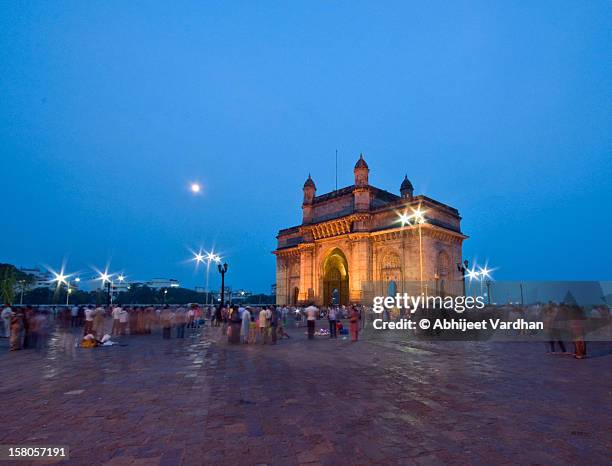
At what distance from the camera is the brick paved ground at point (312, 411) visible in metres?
4.46

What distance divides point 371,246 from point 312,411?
3666 centimetres

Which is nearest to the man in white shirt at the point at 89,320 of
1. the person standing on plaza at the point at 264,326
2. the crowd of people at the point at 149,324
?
the crowd of people at the point at 149,324

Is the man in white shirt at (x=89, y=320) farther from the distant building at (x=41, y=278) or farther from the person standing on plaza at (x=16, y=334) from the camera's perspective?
the distant building at (x=41, y=278)

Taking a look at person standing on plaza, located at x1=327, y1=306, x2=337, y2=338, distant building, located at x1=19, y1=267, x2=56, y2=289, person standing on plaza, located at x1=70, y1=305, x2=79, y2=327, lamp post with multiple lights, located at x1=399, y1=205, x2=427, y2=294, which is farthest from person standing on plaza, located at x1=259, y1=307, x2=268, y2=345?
distant building, located at x1=19, y1=267, x2=56, y2=289

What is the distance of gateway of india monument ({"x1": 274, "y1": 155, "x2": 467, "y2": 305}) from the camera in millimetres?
38094

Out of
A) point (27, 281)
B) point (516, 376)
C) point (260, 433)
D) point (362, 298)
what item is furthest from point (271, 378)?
point (27, 281)

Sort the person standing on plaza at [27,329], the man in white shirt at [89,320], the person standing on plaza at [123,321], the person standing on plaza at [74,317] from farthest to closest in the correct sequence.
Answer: the person standing on plaza at [74,317] → the person standing on plaza at [123,321] → the man in white shirt at [89,320] → the person standing on plaza at [27,329]

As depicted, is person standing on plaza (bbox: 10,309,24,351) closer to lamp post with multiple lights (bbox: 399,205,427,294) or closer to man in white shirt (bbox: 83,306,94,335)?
man in white shirt (bbox: 83,306,94,335)

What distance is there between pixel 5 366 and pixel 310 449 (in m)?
10.7

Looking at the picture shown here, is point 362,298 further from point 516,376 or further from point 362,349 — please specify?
point 516,376

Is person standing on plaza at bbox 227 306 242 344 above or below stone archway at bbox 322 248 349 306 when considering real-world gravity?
below

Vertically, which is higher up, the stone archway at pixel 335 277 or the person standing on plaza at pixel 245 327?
the stone archway at pixel 335 277

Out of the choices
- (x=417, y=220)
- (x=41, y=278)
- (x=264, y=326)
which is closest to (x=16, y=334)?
(x=264, y=326)

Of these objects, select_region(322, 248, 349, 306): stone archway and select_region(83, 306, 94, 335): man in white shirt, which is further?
select_region(322, 248, 349, 306): stone archway
